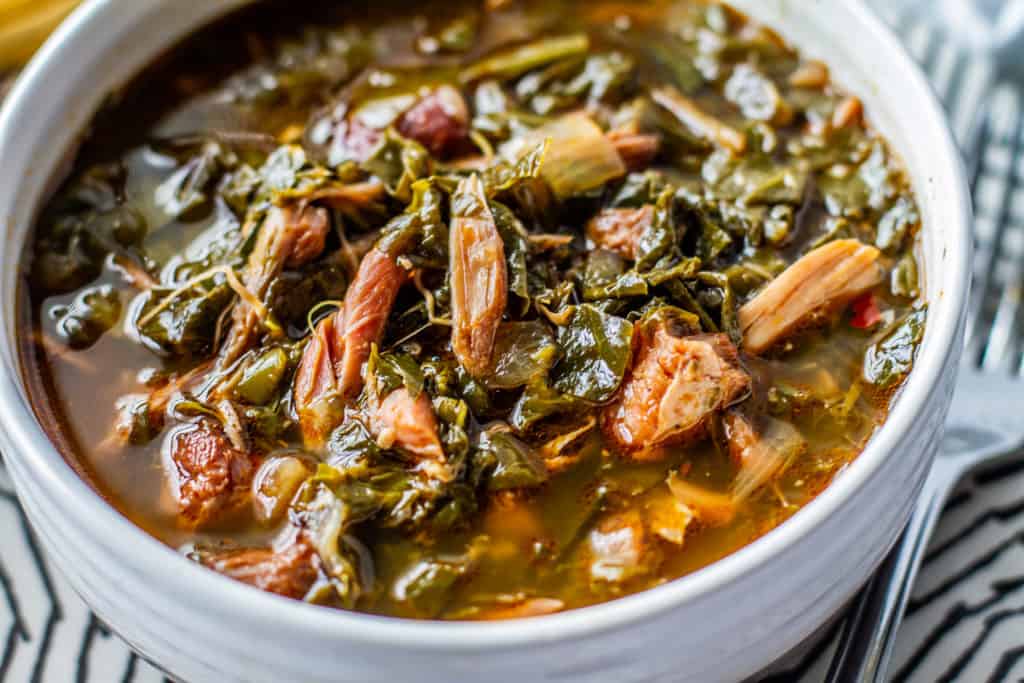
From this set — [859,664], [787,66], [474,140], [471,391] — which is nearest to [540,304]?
[471,391]

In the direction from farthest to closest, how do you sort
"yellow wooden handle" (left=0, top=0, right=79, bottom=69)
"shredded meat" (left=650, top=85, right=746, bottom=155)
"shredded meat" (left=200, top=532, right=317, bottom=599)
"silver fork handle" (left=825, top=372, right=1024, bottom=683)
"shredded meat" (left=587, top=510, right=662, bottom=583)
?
1. "yellow wooden handle" (left=0, top=0, right=79, bottom=69)
2. "shredded meat" (left=650, top=85, right=746, bottom=155)
3. "silver fork handle" (left=825, top=372, right=1024, bottom=683)
4. "shredded meat" (left=587, top=510, right=662, bottom=583)
5. "shredded meat" (left=200, top=532, right=317, bottom=599)

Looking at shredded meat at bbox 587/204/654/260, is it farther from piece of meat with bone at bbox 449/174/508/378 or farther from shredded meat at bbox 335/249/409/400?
shredded meat at bbox 335/249/409/400

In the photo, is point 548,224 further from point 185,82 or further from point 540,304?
point 185,82

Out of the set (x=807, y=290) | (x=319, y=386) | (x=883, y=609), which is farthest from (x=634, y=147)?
(x=883, y=609)

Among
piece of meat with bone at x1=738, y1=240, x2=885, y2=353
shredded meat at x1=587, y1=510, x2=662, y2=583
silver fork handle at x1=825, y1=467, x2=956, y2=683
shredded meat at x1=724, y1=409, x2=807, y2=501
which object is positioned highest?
piece of meat with bone at x1=738, y1=240, x2=885, y2=353

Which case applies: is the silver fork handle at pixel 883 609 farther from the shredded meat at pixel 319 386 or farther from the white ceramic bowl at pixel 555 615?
the shredded meat at pixel 319 386

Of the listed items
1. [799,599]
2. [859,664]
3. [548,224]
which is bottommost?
[859,664]

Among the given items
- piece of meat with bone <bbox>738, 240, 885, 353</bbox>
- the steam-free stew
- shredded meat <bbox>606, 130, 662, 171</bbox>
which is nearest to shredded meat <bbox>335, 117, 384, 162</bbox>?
the steam-free stew

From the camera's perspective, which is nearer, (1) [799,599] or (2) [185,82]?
(1) [799,599]

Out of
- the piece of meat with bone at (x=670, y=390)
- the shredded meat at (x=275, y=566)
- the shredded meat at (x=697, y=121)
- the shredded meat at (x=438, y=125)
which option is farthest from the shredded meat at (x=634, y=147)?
the shredded meat at (x=275, y=566)
